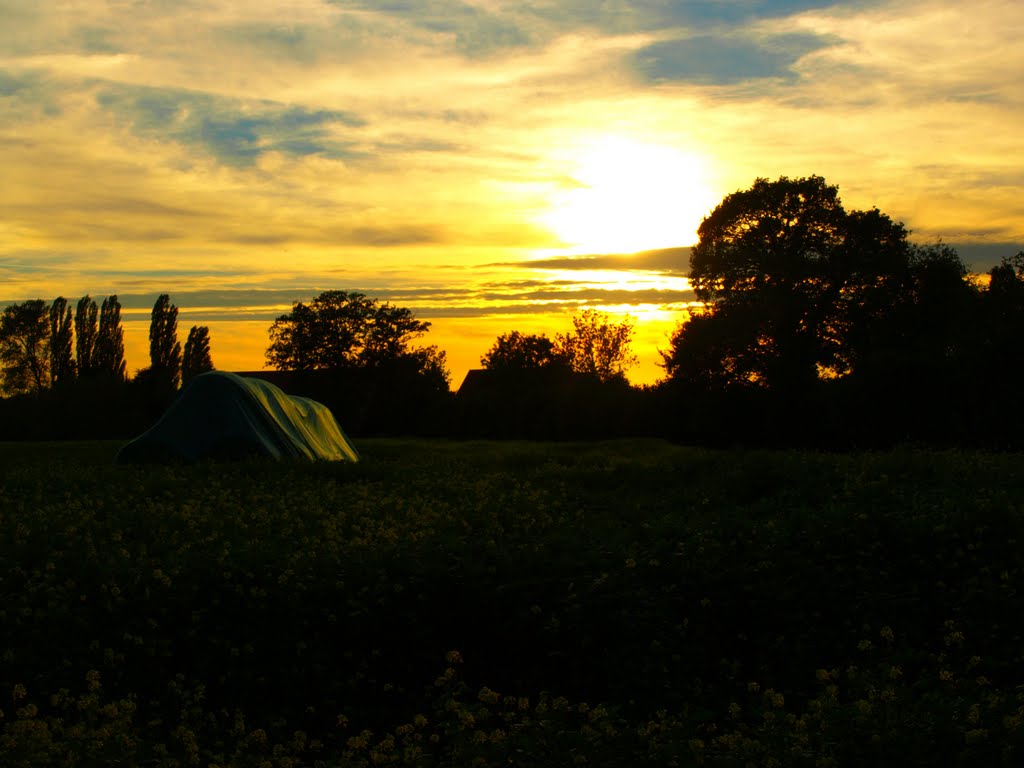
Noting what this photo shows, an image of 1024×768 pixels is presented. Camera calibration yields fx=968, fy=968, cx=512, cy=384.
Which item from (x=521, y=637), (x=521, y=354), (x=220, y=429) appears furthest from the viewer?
(x=521, y=354)

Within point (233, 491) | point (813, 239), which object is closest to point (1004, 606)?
point (233, 491)

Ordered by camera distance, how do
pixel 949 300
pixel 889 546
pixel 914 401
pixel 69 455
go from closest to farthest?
pixel 889 546
pixel 69 455
pixel 914 401
pixel 949 300

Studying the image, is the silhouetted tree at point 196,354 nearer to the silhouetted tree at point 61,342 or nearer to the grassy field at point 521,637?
the silhouetted tree at point 61,342

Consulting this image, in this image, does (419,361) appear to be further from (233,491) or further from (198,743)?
(198,743)

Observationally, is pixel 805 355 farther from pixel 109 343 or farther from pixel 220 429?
pixel 109 343

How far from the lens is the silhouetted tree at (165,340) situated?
7050 centimetres

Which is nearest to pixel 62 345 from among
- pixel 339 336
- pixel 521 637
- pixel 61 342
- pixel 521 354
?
pixel 61 342

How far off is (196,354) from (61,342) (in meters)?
11.6

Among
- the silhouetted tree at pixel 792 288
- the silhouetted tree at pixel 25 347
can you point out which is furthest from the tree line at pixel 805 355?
the silhouetted tree at pixel 25 347

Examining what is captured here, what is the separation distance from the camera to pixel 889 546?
10.8 metres

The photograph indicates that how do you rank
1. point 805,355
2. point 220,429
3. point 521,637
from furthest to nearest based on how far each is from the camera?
point 805,355 → point 220,429 → point 521,637

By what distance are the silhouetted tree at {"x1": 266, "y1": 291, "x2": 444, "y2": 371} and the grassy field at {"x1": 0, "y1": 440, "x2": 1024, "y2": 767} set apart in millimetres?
60734

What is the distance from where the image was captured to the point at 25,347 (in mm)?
76312

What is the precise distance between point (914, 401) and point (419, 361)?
139ft
